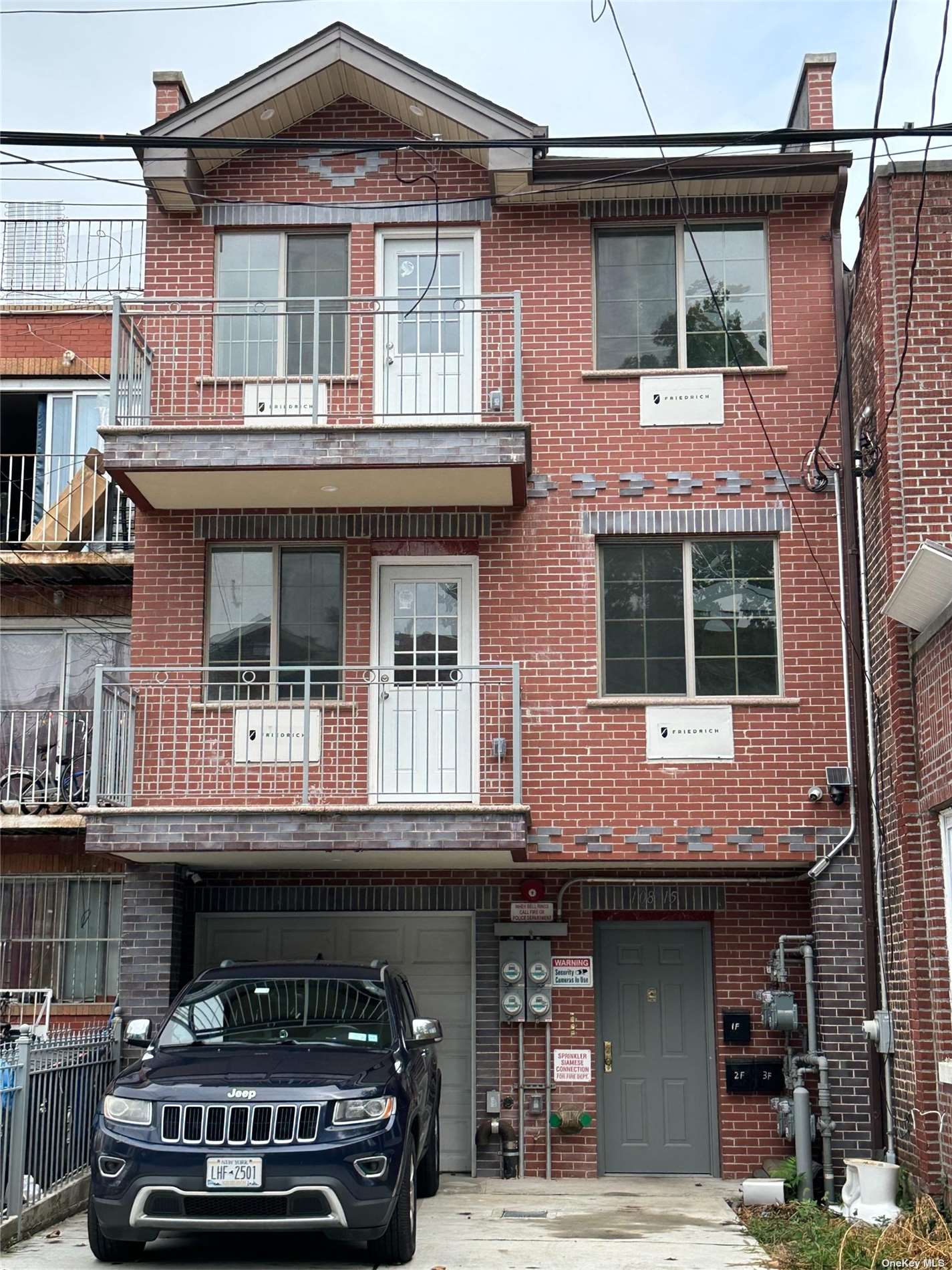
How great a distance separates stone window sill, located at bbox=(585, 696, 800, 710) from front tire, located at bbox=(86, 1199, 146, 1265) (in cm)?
614

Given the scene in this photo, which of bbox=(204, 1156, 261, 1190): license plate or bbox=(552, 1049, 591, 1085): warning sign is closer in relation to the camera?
bbox=(204, 1156, 261, 1190): license plate

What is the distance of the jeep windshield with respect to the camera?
10039 millimetres

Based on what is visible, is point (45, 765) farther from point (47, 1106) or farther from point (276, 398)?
point (47, 1106)

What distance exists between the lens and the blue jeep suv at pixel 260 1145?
28.1ft

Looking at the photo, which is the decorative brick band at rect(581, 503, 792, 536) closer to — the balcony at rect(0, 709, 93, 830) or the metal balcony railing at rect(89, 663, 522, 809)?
the metal balcony railing at rect(89, 663, 522, 809)

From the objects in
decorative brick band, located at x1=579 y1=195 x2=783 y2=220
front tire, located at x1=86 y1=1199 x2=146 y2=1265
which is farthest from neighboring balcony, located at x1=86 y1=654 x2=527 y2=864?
decorative brick band, located at x1=579 y1=195 x2=783 y2=220

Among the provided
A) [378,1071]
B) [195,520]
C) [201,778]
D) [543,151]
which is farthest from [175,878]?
[543,151]

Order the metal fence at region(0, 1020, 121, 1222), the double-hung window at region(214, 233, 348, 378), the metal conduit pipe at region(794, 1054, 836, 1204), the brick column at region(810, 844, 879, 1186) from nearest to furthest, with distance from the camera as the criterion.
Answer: the metal fence at region(0, 1020, 121, 1222) < the metal conduit pipe at region(794, 1054, 836, 1204) < the brick column at region(810, 844, 879, 1186) < the double-hung window at region(214, 233, 348, 378)

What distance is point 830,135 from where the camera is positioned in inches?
399

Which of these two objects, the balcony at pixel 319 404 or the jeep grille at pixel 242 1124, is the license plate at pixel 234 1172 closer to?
the jeep grille at pixel 242 1124

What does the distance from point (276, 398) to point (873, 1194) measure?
855 cm

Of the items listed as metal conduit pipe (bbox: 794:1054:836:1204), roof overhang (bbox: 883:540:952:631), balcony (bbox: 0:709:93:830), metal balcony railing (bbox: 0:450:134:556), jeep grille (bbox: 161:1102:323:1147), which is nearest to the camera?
jeep grille (bbox: 161:1102:323:1147)

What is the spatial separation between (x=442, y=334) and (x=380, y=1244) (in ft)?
27.2

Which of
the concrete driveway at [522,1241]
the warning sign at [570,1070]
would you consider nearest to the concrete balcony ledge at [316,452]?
the warning sign at [570,1070]
